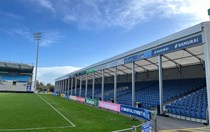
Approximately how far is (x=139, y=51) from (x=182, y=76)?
8.58 m

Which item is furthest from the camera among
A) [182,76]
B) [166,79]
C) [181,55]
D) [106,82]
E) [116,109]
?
[106,82]

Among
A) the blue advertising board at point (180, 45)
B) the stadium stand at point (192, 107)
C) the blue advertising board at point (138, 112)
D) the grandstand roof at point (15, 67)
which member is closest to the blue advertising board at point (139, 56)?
the blue advertising board at point (180, 45)

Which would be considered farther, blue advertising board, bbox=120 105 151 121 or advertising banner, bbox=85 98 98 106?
advertising banner, bbox=85 98 98 106

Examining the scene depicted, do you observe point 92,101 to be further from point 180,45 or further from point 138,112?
point 180,45

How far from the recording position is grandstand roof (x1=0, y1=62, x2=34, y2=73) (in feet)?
271

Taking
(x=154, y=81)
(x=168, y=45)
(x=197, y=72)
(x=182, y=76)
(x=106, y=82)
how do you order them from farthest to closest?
(x=106, y=82)
(x=154, y=81)
(x=182, y=76)
(x=197, y=72)
(x=168, y=45)

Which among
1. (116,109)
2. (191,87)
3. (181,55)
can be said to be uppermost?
(181,55)

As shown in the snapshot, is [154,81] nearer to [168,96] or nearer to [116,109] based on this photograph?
[168,96]

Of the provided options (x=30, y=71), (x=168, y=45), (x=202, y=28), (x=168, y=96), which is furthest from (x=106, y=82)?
(x=30, y=71)

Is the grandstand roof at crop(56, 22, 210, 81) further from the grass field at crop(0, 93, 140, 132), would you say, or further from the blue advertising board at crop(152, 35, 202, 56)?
the grass field at crop(0, 93, 140, 132)

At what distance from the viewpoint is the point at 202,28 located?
13953 millimetres

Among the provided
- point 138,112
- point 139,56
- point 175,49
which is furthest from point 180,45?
point 138,112

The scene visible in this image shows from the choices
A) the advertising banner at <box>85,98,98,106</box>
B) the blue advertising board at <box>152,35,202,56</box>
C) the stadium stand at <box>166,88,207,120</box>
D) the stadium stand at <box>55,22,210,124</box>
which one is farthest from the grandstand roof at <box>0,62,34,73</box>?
the stadium stand at <box>166,88,207,120</box>

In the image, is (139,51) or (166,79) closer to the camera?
(139,51)
